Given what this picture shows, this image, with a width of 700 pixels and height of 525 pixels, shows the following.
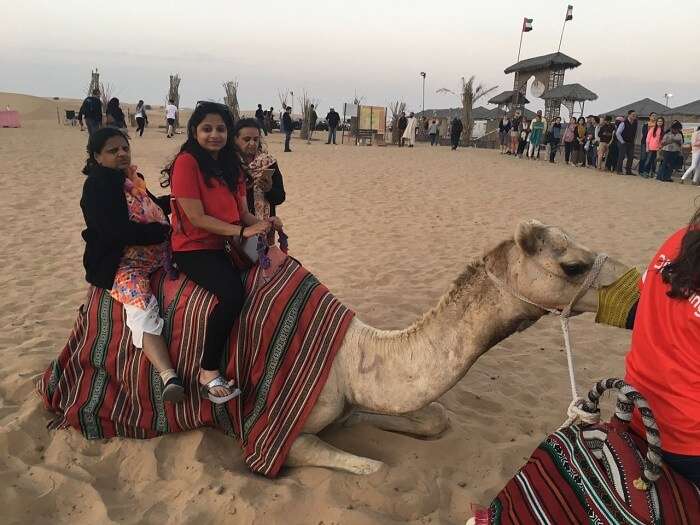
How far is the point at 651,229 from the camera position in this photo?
962cm

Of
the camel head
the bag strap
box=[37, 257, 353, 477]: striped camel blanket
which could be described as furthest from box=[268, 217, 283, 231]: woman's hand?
the bag strap

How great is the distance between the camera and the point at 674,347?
1586 mm

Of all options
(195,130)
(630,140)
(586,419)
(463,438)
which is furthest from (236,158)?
(630,140)

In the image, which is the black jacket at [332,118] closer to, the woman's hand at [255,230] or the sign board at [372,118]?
the sign board at [372,118]

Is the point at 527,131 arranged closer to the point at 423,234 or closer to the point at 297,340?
the point at 423,234

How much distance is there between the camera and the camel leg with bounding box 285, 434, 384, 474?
2.79m

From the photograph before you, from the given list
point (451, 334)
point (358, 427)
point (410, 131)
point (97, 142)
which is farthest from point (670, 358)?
point (410, 131)

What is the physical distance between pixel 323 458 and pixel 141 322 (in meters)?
1.25

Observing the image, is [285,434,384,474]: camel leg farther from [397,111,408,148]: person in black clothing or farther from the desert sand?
[397,111,408,148]: person in black clothing

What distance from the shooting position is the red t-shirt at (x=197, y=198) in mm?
3029

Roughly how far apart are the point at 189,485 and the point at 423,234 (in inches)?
260

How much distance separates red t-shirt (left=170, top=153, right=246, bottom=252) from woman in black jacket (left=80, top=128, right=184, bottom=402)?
179 millimetres

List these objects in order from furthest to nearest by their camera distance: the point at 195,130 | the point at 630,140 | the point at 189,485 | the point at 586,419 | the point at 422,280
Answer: the point at 630,140 → the point at 422,280 → the point at 195,130 → the point at 189,485 → the point at 586,419

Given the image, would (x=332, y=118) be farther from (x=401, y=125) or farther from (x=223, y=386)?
(x=223, y=386)
